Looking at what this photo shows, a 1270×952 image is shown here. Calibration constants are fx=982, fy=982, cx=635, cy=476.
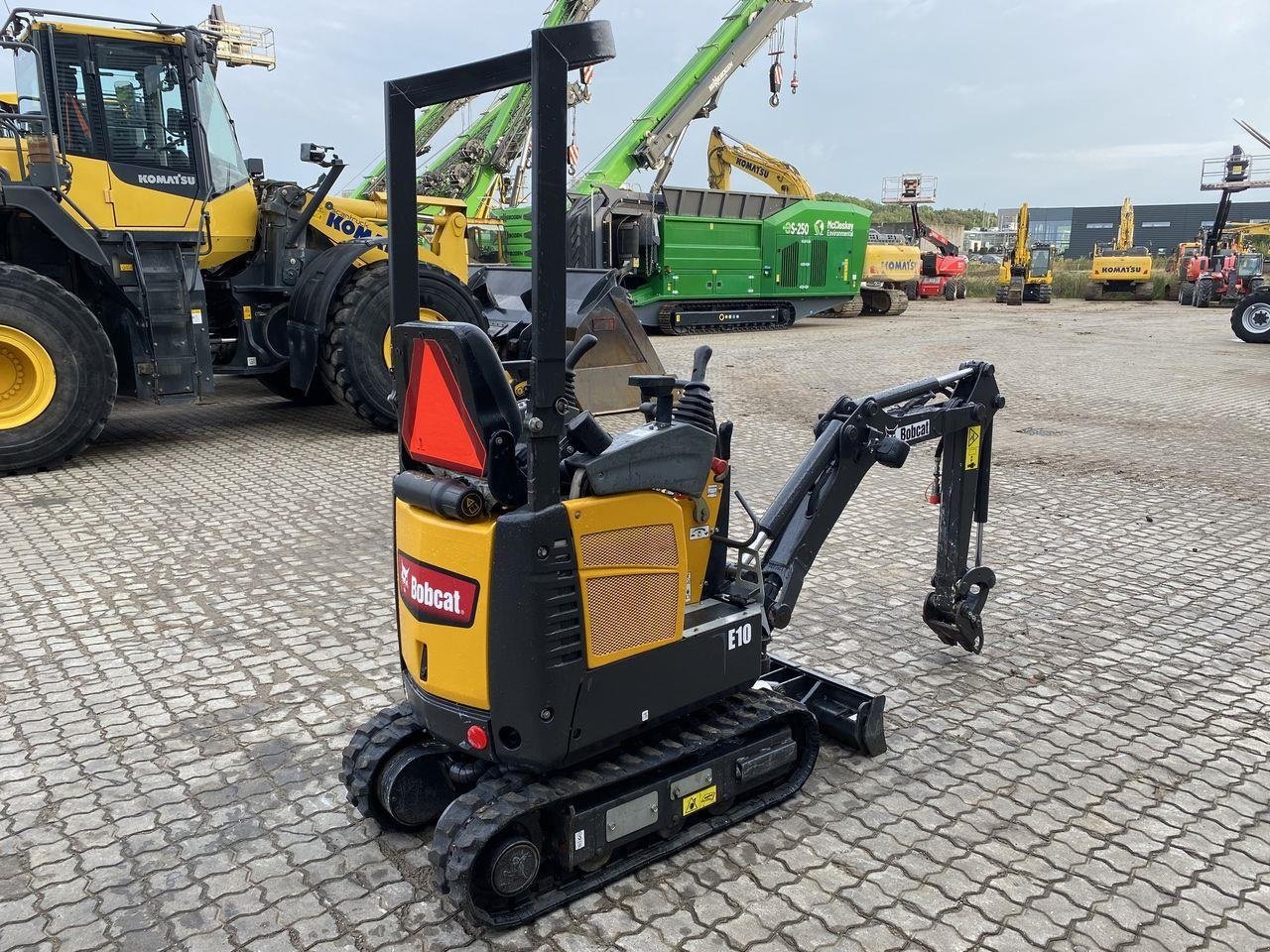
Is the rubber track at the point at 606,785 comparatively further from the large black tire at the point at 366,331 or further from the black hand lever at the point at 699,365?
the large black tire at the point at 366,331

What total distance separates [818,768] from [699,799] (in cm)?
76

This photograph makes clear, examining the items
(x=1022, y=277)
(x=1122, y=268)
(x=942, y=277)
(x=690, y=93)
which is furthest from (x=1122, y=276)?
(x=690, y=93)

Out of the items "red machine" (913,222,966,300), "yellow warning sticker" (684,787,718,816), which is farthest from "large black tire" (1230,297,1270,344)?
"yellow warning sticker" (684,787,718,816)

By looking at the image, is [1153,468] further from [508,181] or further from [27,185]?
[508,181]

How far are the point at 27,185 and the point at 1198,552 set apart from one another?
8998 millimetres

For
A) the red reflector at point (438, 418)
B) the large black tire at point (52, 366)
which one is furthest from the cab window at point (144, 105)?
the red reflector at point (438, 418)

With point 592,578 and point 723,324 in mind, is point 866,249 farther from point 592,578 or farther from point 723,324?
point 592,578

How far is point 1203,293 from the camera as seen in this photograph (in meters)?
30.6

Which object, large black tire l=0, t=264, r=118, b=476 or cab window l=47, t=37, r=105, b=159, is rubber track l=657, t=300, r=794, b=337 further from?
large black tire l=0, t=264, r=118, b=476

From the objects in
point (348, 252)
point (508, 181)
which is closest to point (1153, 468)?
Result: point (348, 252)

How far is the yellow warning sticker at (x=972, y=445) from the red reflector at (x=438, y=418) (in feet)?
8.11

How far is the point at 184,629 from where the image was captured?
486 cm

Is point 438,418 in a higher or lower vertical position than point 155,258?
lower

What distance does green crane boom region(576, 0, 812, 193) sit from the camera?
2167 centimetres
